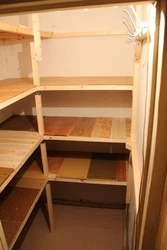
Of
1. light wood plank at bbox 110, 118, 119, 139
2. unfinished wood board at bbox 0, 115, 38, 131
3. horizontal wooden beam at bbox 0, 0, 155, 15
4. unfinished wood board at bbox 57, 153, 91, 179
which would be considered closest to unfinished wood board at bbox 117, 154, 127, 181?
unfinished wood board at bbox 57, 153, 91, 179

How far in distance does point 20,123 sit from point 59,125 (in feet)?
1.24

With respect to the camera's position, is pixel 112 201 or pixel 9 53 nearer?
pixel 9 53

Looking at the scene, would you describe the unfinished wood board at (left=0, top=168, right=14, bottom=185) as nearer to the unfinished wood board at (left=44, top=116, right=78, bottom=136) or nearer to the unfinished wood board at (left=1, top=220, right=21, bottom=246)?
the unfinished wood board at (left=1, top=220, right=21, bottom=246)

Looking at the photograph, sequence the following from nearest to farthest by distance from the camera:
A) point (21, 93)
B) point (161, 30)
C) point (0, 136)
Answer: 1. point (161, 30)
2. point (21, 93)
3. point (0, 136)

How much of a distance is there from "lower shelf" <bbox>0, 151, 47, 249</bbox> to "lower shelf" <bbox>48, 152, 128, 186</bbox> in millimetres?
146

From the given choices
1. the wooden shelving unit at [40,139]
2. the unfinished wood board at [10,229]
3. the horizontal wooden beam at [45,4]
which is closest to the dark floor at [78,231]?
the wooden shelving unit at [40,139]

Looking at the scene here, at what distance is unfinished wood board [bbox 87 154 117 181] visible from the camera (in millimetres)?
1648

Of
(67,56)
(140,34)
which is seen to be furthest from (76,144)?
(140,34)

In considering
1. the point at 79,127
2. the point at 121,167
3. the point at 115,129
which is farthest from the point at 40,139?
the point at 121,167

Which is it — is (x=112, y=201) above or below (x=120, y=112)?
below

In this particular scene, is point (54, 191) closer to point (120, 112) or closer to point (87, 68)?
point (120, 112)

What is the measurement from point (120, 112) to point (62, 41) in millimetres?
806

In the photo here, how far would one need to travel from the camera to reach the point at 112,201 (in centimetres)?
211

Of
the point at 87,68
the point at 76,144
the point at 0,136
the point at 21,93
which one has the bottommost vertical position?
the point at 76,144
